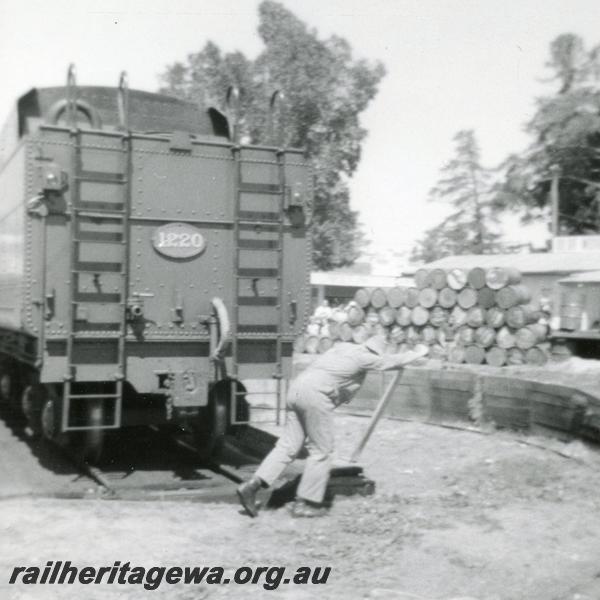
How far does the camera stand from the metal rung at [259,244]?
27.8 feet

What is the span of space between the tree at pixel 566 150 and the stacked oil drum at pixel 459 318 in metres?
23.9

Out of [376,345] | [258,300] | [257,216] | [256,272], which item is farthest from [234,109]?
[376,345]

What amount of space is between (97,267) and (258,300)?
1.59 m

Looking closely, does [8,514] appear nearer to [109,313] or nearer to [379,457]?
[109,313]

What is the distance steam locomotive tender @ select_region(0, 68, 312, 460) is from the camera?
25.4 ft

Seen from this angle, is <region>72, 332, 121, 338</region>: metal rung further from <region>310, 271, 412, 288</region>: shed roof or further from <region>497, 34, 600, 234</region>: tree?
<region>497, 34, 600, 234</region>: tree

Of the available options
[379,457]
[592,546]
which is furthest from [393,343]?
[592,546]

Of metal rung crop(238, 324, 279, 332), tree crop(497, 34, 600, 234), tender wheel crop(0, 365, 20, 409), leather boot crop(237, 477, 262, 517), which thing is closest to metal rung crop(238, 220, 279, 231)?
metal rung crop(238, 324, 279, 332)

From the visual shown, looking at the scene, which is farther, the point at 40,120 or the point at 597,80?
the point at 597,80

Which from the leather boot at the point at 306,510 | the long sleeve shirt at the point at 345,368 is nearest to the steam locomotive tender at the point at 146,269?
the long sleeve shirt at the point at 345,368

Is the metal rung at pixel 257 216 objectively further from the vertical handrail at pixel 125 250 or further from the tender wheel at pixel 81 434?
the tender wheel at pixel 81 434

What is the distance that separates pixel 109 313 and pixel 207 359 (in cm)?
104

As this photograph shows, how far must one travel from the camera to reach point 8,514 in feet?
21.3

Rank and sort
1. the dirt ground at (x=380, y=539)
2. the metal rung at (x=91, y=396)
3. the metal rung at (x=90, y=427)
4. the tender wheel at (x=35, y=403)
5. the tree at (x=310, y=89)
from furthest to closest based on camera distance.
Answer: the tree at (x=310, y=89), the tender wheel at (x=35, y=403), the metal rung at (x=90, y=427), the metal rung at (x=91, y=396), the dirt ground at (x=380, y=539)
